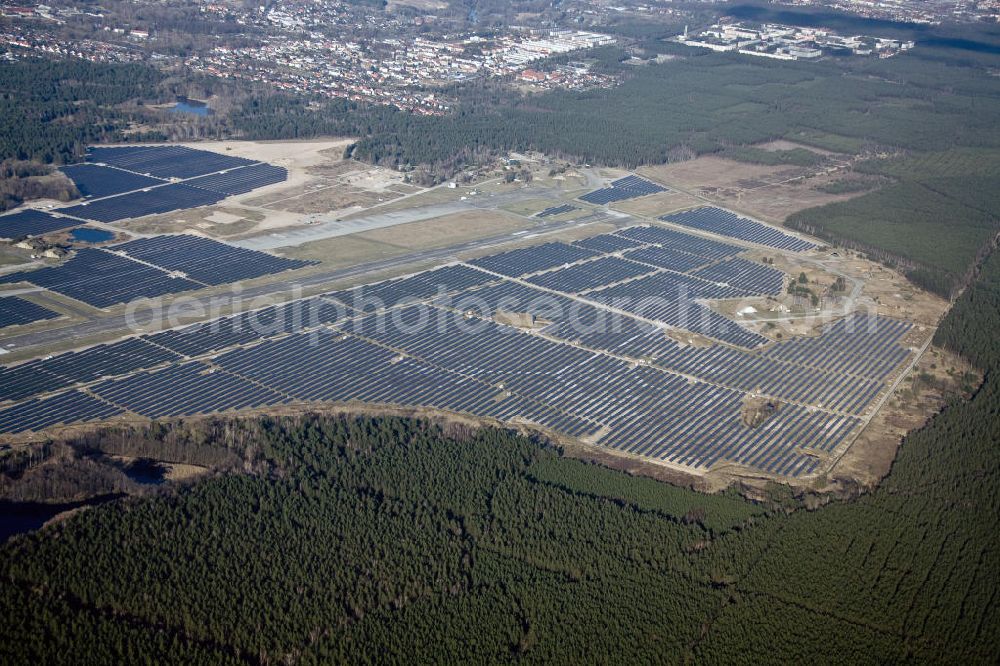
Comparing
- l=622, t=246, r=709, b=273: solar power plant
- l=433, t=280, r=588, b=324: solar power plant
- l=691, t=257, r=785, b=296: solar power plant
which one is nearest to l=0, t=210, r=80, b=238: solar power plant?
l=433, t=280, r=588, b=324: solar power plant

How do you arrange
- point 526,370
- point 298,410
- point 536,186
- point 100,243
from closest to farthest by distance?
point 298,410, point 526,370, point 100,243, point 536,186

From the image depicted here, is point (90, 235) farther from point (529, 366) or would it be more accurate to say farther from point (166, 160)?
point (529, 366)

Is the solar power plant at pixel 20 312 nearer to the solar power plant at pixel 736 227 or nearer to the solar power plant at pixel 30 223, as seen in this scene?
the solar power plant at pixel 30 223

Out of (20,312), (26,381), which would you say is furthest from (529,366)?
(20,312)

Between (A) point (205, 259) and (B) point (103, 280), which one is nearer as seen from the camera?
(B) point (103, 280)

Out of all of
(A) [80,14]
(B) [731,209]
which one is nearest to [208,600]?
(B) [731,209]

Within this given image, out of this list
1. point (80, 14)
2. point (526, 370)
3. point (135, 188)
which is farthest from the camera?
point (80, 14)

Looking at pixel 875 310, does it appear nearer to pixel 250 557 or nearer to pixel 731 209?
pixel 731 209
